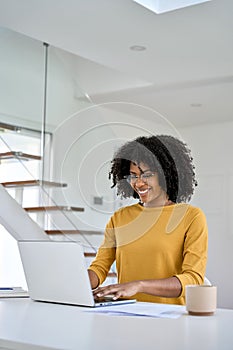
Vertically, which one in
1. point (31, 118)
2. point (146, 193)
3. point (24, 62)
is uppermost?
point (24, 62)

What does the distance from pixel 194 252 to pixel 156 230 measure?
202 millimetres

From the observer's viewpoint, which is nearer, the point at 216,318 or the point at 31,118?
the point at 216,318

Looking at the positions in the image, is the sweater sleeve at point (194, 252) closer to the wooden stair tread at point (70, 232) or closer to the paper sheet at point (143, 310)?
the paper sheet at point (143, 310)

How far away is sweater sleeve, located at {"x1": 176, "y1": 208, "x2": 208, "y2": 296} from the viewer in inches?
87.1

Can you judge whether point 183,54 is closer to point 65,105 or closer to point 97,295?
point 65,105

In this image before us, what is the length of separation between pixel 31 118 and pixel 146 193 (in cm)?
229

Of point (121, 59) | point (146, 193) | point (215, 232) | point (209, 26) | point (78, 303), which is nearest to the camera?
point (78, 303)

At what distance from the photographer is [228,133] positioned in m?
6.87

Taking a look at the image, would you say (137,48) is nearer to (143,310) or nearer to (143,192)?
(143,192)

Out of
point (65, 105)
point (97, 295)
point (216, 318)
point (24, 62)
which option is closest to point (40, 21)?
point (24, 62)

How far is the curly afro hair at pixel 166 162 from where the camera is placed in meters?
2.52

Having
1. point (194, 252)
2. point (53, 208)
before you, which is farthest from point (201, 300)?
point (53, 208)

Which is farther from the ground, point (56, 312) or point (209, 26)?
point (209, 26)

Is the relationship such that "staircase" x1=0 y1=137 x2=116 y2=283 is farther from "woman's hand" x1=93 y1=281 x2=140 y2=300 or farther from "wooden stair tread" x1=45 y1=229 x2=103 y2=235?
"woman's hand" x1=93 y1=281 x2=140 y2=300
